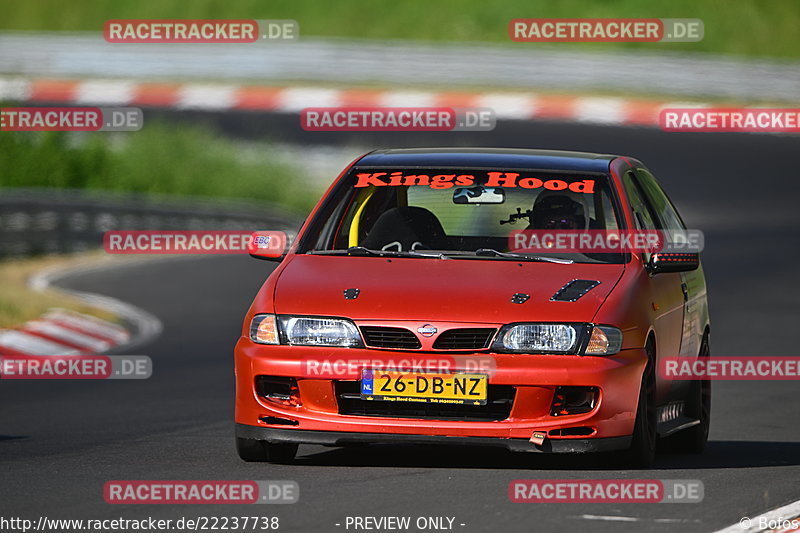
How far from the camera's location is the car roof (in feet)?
29.9

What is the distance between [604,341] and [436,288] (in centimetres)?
79

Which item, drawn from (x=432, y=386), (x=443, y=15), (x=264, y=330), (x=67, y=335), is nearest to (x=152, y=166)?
(x=67, y=335)

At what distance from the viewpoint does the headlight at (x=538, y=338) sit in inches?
310

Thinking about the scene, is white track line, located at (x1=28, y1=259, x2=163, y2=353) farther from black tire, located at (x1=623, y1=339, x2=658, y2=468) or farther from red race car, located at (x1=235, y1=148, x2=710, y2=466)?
black tire, located at (x1=623, y1=339, x2=658, y2=468)

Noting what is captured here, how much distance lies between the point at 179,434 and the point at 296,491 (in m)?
2.56

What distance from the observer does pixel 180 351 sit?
49.4 ft

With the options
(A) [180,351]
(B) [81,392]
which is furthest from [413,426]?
(A) [180,351]

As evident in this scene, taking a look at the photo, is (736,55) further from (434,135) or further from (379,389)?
(379,389)

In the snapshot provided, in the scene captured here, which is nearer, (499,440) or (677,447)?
(499,440)

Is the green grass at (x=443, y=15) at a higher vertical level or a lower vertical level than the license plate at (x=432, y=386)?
lower

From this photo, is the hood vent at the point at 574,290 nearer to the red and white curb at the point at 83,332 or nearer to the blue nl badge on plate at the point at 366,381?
the blue nl badge on plate at the point at 366,381

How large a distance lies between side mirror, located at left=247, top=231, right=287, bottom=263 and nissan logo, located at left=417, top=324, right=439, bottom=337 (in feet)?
3.85

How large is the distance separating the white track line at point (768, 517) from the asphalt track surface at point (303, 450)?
0.06m

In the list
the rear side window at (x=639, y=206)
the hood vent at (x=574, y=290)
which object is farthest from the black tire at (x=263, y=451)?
the rear side window at (x=639, y=206)
